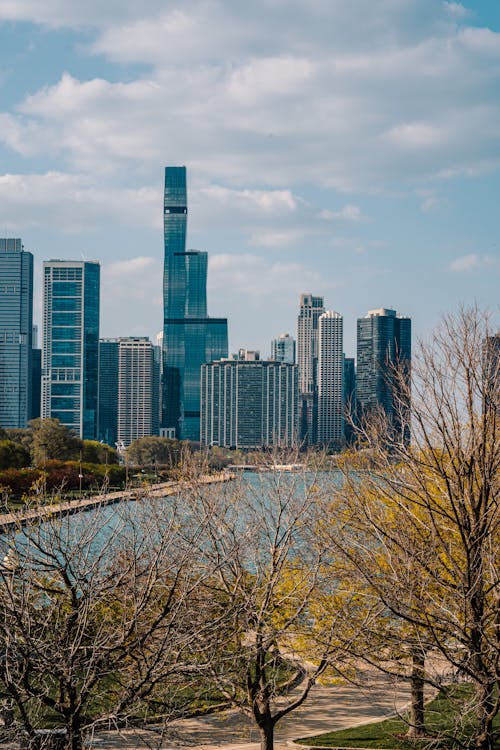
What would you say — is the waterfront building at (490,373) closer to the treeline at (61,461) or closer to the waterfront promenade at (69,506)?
the waterfront promenade at (69,506)

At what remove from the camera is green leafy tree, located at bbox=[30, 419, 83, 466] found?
105 meters

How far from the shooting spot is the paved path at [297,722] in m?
18.0

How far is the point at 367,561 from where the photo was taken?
1578 cm

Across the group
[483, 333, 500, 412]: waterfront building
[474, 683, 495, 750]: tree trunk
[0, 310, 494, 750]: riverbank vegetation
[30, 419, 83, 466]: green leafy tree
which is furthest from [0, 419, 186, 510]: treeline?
[474, 683, 495, 750]: tree trunk

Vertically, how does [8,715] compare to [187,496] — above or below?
below

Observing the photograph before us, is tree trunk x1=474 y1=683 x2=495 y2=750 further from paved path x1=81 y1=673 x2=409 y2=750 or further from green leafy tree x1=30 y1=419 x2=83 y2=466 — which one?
green leafy tree x1=30 y1=419 x2=83 y2=466

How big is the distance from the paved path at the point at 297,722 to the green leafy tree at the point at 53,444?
272 feet

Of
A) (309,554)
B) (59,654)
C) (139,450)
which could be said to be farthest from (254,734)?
(139,450)

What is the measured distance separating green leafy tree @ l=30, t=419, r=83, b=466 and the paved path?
272 feet

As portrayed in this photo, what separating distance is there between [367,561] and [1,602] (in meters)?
6.91

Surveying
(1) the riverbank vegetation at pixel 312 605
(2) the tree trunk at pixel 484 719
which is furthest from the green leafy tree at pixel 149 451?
(2) the tree trunk at pixel 484 719

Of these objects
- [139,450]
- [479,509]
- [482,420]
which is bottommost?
[139,450]

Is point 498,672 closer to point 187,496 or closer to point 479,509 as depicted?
point 479,509

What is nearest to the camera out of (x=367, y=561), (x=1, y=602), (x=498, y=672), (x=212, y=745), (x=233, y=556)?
(x=1, y=602)
